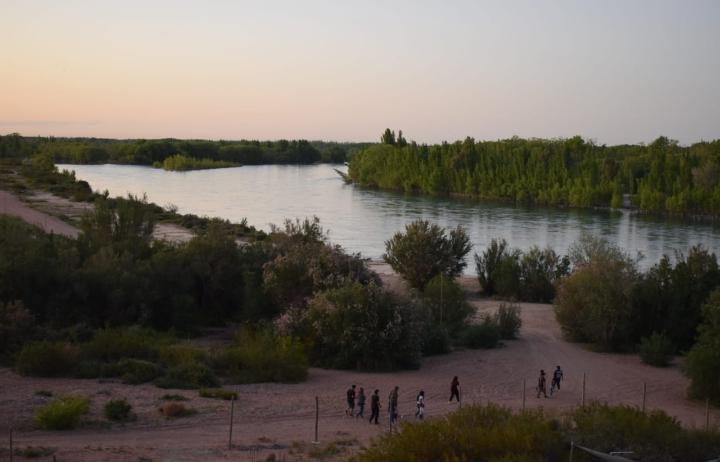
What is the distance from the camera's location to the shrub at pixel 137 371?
18.5m

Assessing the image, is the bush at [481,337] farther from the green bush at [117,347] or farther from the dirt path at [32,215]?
the dirt path at [32,215]

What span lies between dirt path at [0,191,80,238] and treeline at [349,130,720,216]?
169 feet

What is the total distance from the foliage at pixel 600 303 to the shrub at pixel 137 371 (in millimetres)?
13719

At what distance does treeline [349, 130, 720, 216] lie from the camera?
80.1m

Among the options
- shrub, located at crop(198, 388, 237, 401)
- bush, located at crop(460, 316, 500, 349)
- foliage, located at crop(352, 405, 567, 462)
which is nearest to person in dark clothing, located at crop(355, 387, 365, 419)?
shrub, located at crop(198, 388, 237, 401)

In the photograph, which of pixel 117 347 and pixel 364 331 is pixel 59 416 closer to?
pixel 117 347

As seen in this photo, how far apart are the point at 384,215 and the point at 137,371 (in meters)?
53.8

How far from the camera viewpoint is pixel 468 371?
2189 cm

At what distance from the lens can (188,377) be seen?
734 inches

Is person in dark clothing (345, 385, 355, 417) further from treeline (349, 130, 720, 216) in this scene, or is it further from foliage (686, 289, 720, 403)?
treeline (349, 130, 720, 216)

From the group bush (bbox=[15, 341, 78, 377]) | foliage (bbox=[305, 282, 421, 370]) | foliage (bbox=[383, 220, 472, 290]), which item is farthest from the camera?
foliage (bbox=[383, 220, 472, 290])

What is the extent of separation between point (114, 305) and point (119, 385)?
23.1 ft

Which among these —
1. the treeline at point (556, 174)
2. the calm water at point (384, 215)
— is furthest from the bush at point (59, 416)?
the treeline at point (556, 174)

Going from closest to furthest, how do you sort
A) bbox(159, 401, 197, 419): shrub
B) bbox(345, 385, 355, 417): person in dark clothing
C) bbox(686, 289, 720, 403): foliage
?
bbox(159, 401, 197, 419): shrub < bbox(345, 385, 355, 417): person in dark clothing < bbox(686, 289, 720, 403): foliage
